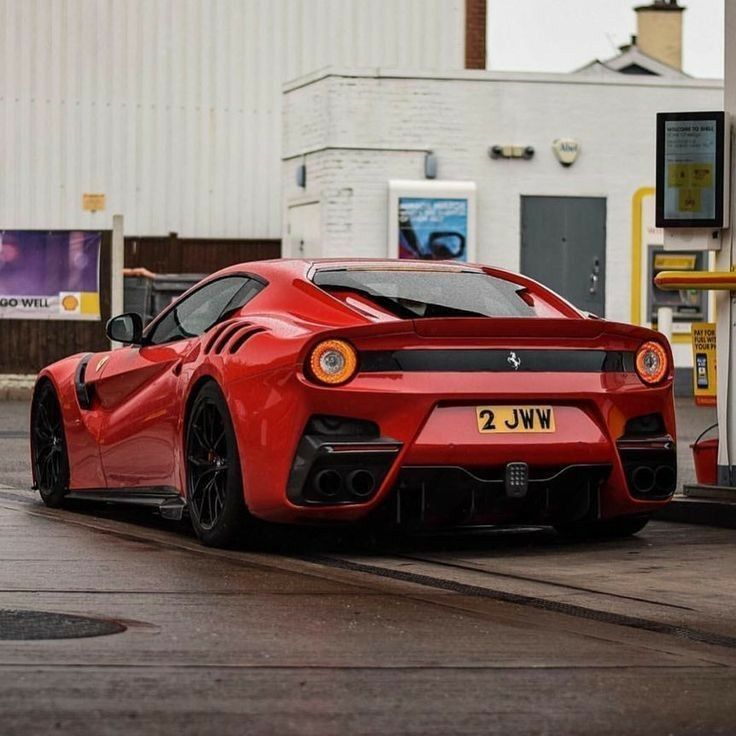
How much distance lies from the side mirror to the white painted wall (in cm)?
1833

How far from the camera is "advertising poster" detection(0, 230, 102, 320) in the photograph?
2738cm

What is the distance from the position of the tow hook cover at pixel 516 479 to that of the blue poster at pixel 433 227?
20161 millimetres

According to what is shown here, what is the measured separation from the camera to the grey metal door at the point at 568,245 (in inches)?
1141

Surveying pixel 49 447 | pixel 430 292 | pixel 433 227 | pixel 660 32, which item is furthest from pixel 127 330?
pixel 660 32

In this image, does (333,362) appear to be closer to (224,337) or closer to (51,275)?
(224,337)

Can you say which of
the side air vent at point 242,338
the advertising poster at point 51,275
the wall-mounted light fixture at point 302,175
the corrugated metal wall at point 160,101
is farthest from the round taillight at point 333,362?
the corrugated metal wall at point 160,101

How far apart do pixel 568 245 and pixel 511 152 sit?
5.15 ft

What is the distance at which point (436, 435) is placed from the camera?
8.20m

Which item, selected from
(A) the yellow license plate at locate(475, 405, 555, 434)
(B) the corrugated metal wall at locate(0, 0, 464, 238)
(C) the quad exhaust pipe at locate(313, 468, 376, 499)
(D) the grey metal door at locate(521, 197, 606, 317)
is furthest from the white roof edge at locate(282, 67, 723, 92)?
(C) the quad exhaust pipe at locate(313, 468, 376, 499)

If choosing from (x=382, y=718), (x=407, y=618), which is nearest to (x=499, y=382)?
(x=407, y=618)

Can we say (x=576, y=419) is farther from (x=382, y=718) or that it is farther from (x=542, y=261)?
(x=542, y=261)

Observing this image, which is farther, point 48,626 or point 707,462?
point 707,462

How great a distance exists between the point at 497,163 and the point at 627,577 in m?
21.4

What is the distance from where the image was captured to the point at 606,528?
9.41 metres
